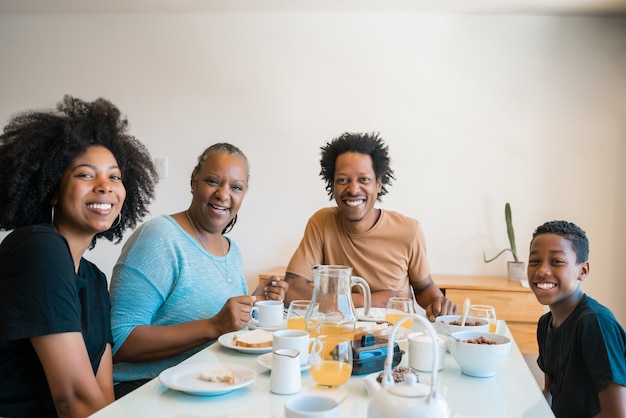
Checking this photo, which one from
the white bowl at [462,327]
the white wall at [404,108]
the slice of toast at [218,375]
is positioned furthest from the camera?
the white wall at [404,108]

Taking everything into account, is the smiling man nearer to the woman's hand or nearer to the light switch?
the woman's hand

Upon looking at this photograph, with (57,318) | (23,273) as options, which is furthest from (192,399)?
(23,273)

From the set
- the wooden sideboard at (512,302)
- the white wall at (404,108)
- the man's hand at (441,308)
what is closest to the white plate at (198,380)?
the man's hand at (441,308)

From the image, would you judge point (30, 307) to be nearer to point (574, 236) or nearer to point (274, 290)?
point (274, 290)

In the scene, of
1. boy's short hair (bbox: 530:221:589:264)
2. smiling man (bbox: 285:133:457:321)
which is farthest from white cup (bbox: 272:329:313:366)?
smiling man (bbox: 285:133:457:321)

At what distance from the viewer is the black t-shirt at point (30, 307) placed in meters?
1.01

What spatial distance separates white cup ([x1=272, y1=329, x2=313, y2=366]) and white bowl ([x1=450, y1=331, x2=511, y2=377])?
1.08 feet

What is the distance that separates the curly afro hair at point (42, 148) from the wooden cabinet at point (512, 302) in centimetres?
223

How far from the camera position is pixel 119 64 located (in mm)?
3740

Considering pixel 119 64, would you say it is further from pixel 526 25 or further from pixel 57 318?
pixel 57 318

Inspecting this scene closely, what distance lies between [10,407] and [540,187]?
10.4 ft

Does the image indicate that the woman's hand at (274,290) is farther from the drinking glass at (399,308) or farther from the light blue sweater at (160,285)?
the drinking glass at (399,308)

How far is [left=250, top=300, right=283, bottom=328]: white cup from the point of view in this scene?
1.55 metres

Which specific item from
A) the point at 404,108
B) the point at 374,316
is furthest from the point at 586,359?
the point at 404,108
